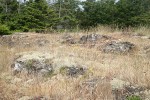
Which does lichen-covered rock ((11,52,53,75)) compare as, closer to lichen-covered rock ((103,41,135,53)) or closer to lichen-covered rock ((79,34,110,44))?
lichen-covered rock ((103,41,135,53))

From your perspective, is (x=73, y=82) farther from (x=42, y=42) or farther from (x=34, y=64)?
(x=42, y=42)

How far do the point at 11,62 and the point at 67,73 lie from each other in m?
2.12

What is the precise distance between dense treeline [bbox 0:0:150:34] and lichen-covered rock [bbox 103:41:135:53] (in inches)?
391

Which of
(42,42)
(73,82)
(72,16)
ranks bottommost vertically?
(73,82)

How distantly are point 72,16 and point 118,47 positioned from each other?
21.4 metres

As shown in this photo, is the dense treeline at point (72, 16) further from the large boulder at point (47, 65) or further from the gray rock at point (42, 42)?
the large boulder at point (47, 65)

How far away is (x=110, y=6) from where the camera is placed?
1029 inches

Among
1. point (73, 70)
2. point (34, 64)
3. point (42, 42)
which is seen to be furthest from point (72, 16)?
point (73, 70)

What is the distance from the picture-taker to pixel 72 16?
102ft

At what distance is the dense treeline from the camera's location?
22127mm

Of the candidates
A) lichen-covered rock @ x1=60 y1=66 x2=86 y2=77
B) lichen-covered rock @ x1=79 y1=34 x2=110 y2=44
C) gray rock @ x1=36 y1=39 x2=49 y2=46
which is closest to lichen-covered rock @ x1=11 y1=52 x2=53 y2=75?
lichen-covered rock @ x1=60 y1=66 x2=86 y2=77

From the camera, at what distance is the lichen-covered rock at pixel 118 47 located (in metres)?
9.96

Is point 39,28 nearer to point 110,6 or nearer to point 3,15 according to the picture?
point 3,15

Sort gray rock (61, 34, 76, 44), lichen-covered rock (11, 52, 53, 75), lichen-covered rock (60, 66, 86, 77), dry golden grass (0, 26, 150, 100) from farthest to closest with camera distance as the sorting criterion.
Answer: gray rock (61, 34, 76, 44), lichen-covered rock (11, 52, 53, 75), lichen-covered rock (60, 66, 86, 77), dry golden grass (0, 26, 150, 100)
